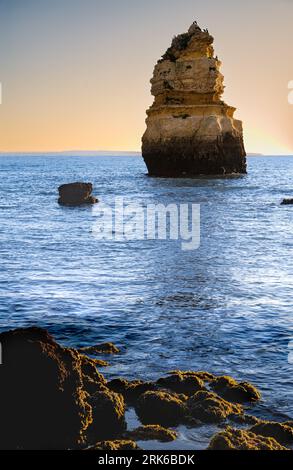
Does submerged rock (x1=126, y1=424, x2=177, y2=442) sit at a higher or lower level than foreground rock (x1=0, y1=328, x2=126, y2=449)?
lower

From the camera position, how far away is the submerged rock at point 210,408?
10898 millimetres

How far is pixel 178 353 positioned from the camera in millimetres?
14609

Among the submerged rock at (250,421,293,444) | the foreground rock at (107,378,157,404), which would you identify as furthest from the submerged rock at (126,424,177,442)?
the submerged rock at (250,421,293,444)

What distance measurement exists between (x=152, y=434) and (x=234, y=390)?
2.58 meters

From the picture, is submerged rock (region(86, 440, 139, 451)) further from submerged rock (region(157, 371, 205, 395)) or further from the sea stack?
the sea stack

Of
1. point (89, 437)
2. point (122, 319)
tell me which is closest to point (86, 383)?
point (89, 437)

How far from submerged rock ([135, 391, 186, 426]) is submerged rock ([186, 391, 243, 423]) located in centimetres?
23

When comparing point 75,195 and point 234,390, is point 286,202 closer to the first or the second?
point 75,195

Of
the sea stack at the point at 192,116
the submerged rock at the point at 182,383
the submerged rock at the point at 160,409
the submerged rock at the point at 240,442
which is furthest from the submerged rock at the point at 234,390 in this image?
the sea stack at the point at 192,116

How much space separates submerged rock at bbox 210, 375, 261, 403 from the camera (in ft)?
39.2

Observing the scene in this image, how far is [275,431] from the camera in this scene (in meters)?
→ 10.2

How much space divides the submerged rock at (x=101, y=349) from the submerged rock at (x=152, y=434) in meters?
4.32
